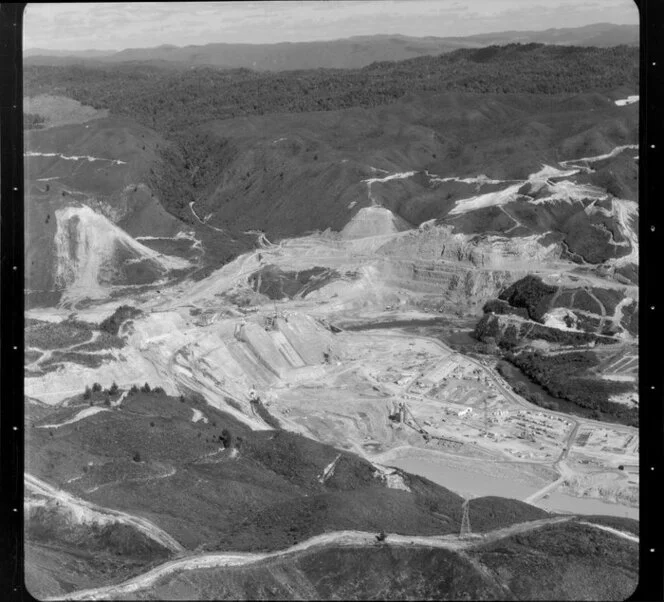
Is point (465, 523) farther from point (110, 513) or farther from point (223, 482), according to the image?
point (110, 513)

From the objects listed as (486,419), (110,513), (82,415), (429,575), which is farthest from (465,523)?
(486,419)

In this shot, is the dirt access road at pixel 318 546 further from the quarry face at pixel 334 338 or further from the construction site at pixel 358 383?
the construction site at pixel 358 383

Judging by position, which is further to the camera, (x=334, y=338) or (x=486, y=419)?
(x=334, y=338)

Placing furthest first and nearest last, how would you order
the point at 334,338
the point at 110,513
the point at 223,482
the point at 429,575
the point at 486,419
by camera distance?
1. the point at 334,338
2. the point at 486,419
3. the point at 223,482
4. the point at 110,513
5. the point at 429,575

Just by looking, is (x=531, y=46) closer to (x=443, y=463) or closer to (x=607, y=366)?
(x=607, y=366)

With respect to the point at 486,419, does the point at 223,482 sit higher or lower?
higher
